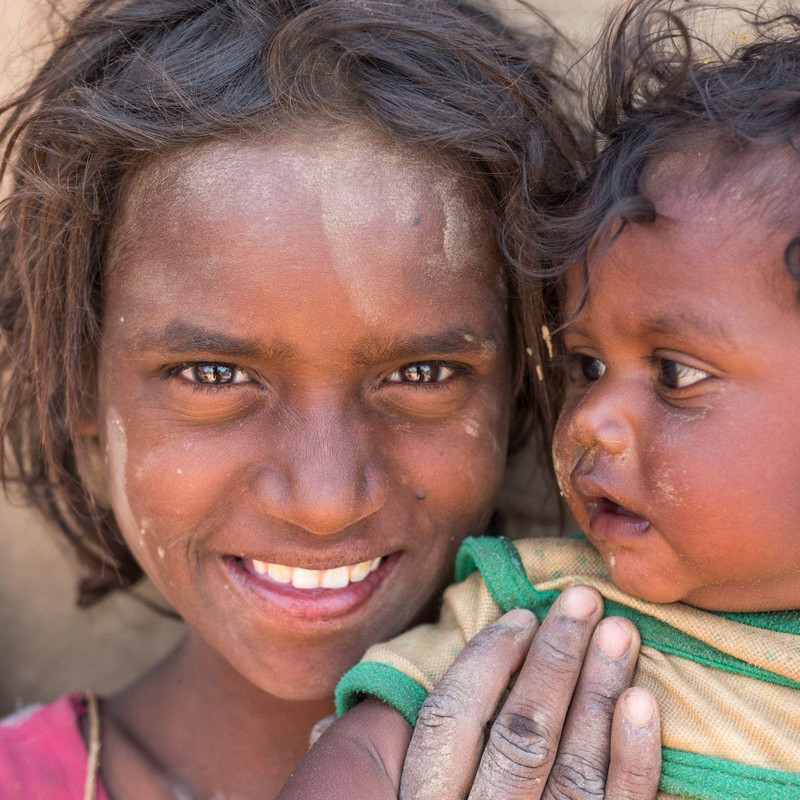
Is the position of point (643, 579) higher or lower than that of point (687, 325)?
lower

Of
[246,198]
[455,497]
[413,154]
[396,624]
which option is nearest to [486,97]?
[413,154]

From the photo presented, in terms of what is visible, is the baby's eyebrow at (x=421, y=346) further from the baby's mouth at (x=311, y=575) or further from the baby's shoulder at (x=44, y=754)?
the baby's shoulder at (x=44, y=754)

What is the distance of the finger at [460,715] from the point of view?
4.54 feet

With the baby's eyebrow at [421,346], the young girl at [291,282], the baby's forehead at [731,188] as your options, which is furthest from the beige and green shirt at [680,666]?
the baby's forehead at [731,188]

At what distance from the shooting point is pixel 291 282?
1553 mm

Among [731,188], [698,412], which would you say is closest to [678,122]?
[731,188]

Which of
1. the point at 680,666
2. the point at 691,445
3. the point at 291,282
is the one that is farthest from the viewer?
the point at 291,282

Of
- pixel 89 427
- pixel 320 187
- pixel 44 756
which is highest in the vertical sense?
pixel 320 187

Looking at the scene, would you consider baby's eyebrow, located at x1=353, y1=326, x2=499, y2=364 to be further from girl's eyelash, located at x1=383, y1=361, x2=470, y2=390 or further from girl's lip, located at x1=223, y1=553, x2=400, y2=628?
girl's lip, located at x1=223, y1=553, x2=400, y2=628

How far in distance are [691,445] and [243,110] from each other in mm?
893

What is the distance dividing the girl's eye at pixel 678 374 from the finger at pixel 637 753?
0.44m

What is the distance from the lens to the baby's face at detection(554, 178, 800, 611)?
130 cm

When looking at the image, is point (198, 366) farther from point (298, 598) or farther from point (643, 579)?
point (643, 579)

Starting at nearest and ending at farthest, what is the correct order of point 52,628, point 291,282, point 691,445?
point 691,445
point 291,282
point 52,628
